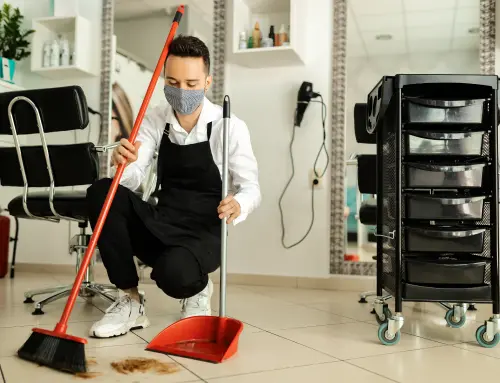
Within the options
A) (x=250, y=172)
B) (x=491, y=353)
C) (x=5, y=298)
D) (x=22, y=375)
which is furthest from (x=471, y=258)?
(x=5, y=298)

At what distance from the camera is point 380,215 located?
1974mm

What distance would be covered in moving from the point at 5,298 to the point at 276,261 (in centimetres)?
157

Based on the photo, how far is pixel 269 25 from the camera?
3.30 m

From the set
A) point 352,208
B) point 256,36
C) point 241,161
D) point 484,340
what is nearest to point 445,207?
point 484,340

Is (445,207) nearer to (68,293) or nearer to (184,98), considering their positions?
(184,98)

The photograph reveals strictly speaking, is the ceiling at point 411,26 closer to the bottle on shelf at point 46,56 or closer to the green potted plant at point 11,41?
the bottle on shelf at point 46,56

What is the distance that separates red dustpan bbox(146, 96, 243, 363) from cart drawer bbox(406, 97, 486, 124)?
0.63m

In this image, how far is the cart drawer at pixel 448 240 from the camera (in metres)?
1.65

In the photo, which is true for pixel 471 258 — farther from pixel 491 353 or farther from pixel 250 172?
pixel 250 172

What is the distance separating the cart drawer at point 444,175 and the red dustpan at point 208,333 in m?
0.64

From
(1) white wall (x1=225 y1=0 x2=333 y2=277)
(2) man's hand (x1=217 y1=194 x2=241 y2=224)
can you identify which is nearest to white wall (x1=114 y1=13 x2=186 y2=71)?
(1) white wall (x1=225 y1=0 x2=333 y2=277)

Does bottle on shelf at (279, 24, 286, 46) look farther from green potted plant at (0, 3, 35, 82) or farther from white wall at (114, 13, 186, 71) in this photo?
green potted plant at (0, 3, 35, 82)

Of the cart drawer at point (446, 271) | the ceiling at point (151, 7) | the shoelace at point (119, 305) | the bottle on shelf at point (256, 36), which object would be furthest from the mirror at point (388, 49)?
the shoelace at point (119, 305)

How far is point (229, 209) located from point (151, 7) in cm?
246
